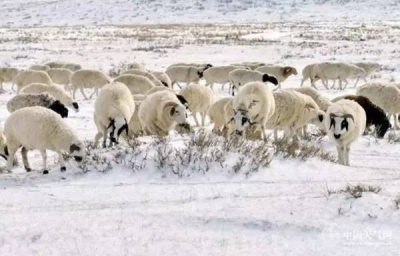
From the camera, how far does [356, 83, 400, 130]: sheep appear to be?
44.5ft

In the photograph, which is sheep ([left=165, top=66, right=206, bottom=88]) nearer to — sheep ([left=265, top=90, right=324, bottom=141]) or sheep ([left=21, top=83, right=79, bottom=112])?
sheep ([left=21, top=83, right=79, bottom=112])

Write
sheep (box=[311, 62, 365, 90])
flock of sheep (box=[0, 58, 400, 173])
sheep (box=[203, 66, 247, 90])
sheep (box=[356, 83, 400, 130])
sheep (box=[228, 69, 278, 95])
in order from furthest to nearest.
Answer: sheep (box=[311, 62, 365, 90]), sheep (box=[203, 66, 247, 90]), sheep (box=[228, 69, 278, 95]), sheep (box=[356, 83, 400, 130]), flock of sheep (box=[0, 58, 400, 173])

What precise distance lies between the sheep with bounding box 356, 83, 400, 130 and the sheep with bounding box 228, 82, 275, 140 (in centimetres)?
408

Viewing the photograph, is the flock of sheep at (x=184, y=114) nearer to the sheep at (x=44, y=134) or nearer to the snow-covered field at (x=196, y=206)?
the sheep at (x=44, y=134)

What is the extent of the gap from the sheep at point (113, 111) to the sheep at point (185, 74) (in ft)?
38.5

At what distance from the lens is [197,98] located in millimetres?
13742

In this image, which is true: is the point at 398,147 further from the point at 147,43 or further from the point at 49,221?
the point at 147,43

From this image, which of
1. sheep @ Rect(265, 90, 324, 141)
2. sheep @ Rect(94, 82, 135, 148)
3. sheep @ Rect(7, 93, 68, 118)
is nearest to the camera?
sheep @ Rect(94, 82, 135, 148)

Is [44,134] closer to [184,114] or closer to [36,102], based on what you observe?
[184,114]

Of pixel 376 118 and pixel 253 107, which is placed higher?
pixel 253 107

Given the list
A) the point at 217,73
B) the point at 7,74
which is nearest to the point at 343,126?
the point at 217,73

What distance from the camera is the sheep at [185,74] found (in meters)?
22.1

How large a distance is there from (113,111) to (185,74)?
41.9 feet

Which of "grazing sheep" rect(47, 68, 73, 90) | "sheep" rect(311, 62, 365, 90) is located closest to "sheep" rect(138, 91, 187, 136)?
"grazing sheep" rect(47, 68, 73, 90)
